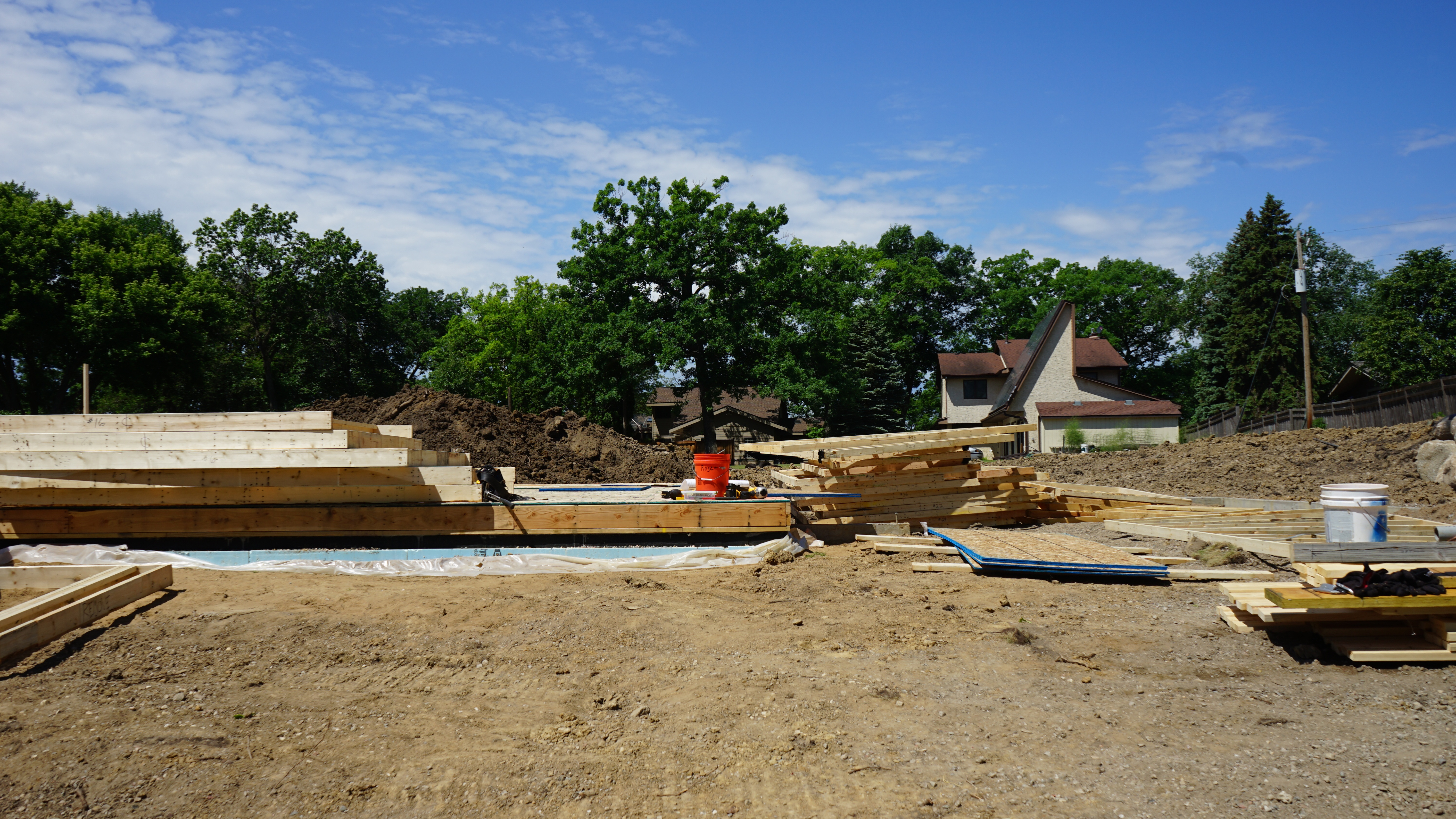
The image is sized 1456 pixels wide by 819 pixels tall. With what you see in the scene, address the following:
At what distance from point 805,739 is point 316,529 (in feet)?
22.5

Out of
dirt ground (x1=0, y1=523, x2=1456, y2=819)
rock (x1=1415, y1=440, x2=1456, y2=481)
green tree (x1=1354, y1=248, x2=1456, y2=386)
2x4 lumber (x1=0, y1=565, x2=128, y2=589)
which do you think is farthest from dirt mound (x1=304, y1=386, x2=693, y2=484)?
green tree (x1=1354, y1=248, x2=1456, y2=386)

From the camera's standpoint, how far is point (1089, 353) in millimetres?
43500

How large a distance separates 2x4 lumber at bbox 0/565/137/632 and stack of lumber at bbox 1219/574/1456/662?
28.0 ft

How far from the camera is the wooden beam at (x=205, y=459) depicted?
8016mm

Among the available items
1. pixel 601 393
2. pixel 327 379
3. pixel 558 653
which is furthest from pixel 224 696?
pixel 327 379

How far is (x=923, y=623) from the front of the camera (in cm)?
629

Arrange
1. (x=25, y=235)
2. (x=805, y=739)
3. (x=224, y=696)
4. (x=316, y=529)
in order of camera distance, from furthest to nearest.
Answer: (x=25, y=235) < (x=316, y=529) < (x=224, y=696) < (x=805, y=739)

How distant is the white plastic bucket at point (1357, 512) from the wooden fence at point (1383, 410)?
17.9 meters

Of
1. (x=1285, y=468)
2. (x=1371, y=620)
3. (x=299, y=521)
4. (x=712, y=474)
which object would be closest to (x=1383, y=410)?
(x=1285, y=468)

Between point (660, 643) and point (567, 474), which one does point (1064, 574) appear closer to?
point (660, 643)

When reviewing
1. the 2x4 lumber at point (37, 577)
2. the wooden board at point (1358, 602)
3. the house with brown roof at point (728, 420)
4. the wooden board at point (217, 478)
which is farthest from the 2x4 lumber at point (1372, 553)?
the house with brown roof at point (728, 420)

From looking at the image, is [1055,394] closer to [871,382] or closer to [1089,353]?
[1089,353]

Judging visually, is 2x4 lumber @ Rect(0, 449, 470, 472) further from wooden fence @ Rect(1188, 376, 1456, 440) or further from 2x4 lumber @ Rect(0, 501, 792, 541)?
wooden fence @ Rect(1188, 376, 1456, 440)

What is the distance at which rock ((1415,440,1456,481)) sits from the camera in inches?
575
